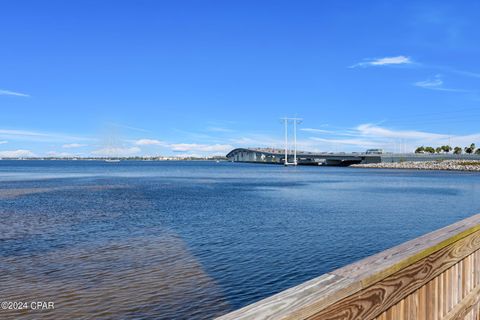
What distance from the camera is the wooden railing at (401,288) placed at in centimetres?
253

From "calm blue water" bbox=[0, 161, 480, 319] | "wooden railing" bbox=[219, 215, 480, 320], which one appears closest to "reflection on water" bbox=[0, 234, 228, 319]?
"calm blue water" bbox=[0, 161, 480, 319]

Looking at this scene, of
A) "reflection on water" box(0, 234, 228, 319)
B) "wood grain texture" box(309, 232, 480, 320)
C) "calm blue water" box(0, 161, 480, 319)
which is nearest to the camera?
"wood grain texture" box(309, 232, 480, 320)

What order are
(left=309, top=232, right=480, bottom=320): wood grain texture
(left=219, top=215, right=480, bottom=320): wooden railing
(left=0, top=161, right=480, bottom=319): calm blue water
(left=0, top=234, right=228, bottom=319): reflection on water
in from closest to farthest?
1. (left=219, top=215, right=480, bottom=320): wooden railing
2. (left=309, top=232, right=480, bottom=320): wood grain texture
3. (left=0, top=234, right=228, bottom=319): reflection on water
4. (left=0, top=161, right=480, bottom=319): calm blue water

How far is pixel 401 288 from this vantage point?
3.51m

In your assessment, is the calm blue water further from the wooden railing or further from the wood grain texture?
the wood grain texture

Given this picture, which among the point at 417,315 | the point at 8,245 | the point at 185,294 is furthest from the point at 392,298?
the point at 8,245

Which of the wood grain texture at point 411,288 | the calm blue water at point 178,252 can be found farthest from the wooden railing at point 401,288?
the calm blue water at point 178,252

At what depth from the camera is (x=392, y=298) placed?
337 centimetres

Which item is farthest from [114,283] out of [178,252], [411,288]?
[411,288]

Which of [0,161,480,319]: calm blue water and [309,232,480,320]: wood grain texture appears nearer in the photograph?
[309,232,480,320]: wood grain texture

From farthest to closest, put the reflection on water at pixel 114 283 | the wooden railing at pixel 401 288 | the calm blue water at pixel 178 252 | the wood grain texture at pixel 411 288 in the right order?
the calm blue water at pixel 178 252 < the reflection on water at pixel 114 283 < the wood grain texture at pixel 411 288 < the wooden railing at pixel 401 288

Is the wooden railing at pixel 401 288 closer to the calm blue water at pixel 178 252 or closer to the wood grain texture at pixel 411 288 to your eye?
the wood grain texture at pixel 411 288

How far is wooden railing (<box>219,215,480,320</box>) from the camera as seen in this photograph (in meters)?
2.53

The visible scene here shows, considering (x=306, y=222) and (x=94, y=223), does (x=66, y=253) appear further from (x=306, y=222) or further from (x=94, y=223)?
(x=306, y=222)
